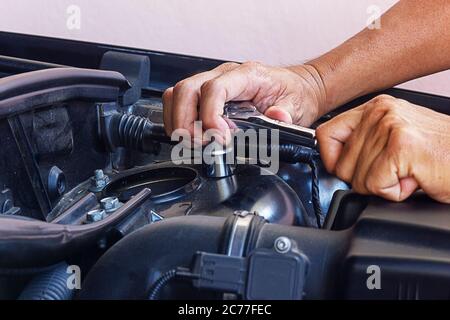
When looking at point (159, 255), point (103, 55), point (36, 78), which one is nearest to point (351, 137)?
point (159, 255)

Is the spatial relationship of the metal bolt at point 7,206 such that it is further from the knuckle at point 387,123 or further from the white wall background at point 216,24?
the white wall background at point 216,24

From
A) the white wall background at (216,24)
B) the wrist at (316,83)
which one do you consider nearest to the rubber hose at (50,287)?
the wrist at (316,83)

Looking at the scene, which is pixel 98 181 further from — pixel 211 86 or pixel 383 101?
pixel 383 101

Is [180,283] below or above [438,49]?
below

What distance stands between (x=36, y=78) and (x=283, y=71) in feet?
1.43

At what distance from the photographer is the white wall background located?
47.1 inches

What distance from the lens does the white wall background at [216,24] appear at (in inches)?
47.1

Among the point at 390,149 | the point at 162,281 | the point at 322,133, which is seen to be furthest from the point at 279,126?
the point at 162,281

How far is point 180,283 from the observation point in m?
0.44

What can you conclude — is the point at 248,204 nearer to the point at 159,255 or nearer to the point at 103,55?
the point at 159,255

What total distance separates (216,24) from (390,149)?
2.79 feet

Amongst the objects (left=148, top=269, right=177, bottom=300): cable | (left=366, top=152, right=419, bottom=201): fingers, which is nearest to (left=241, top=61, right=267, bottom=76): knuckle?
(left=366, top=152, right=419, bottom=201): fingers

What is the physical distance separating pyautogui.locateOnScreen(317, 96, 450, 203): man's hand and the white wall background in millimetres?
628

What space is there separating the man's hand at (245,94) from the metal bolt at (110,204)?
0.56 feet
